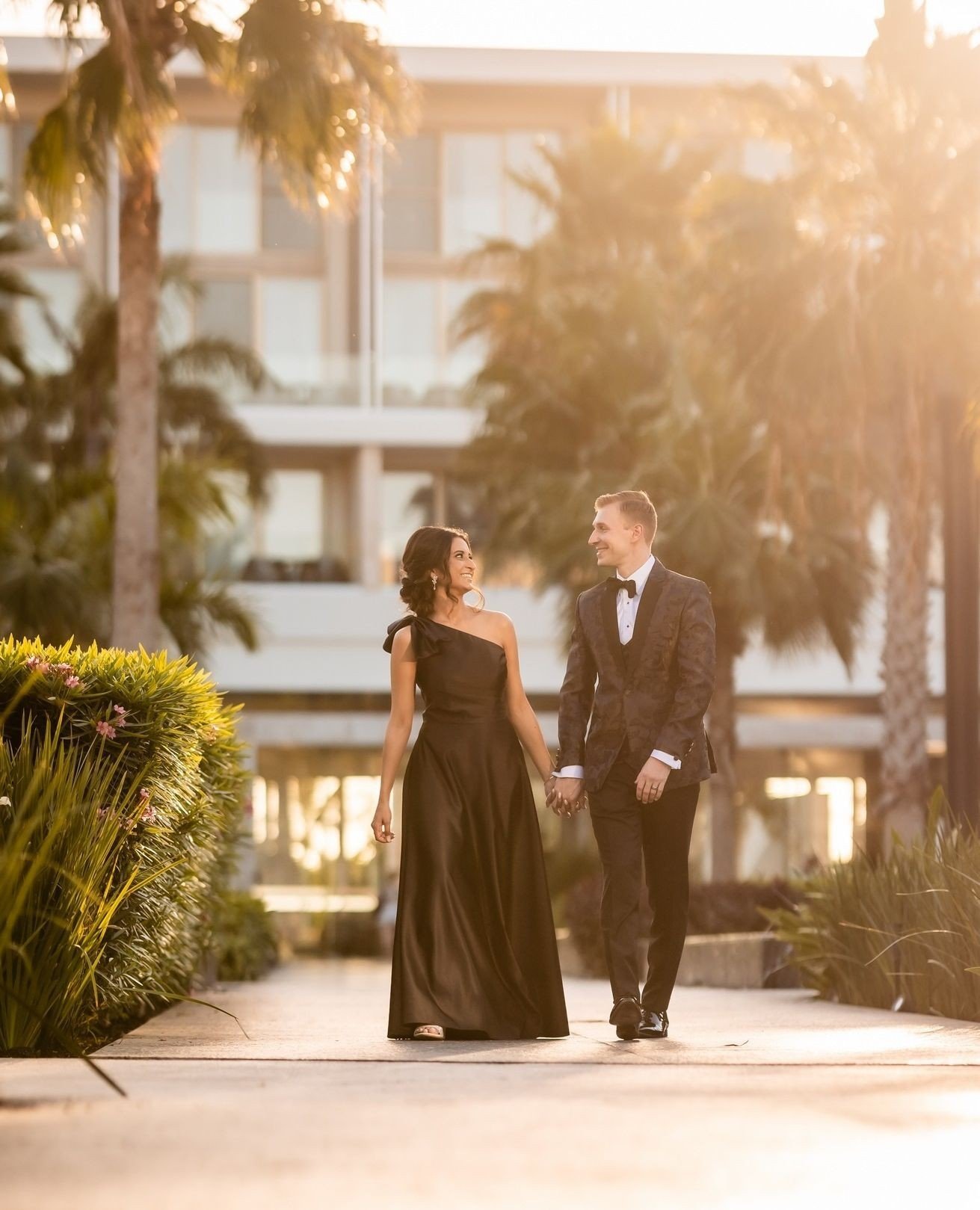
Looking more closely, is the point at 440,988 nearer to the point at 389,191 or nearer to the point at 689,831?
the point at 689,831

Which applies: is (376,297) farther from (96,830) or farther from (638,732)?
(96,830)

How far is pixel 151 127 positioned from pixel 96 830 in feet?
35.5

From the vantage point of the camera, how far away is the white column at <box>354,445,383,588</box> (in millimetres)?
36688

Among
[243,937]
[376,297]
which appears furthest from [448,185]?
[243,937]

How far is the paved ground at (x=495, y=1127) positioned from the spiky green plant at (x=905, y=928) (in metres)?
2.02

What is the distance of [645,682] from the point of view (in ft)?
22.9

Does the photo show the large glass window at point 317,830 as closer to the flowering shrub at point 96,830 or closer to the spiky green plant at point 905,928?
the spiky green plant at point 905,928

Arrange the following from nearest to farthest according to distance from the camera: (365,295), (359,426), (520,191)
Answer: (359,426)
(365,295)
(520,191)

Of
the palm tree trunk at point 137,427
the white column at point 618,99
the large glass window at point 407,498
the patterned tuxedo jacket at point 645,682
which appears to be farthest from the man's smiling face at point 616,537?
the white column at point 618,99

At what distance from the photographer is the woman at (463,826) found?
22.6 feet

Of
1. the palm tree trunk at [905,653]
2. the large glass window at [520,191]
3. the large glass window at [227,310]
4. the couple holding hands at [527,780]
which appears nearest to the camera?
the couple holding hands at [527,780]

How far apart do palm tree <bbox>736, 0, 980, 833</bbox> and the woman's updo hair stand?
11.5 m

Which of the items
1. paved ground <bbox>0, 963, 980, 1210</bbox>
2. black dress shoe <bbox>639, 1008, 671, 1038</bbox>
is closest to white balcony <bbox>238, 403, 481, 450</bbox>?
black dress shoe <bbox>639, 1008, 671, 1038</bbox>

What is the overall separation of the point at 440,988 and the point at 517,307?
20.2m
